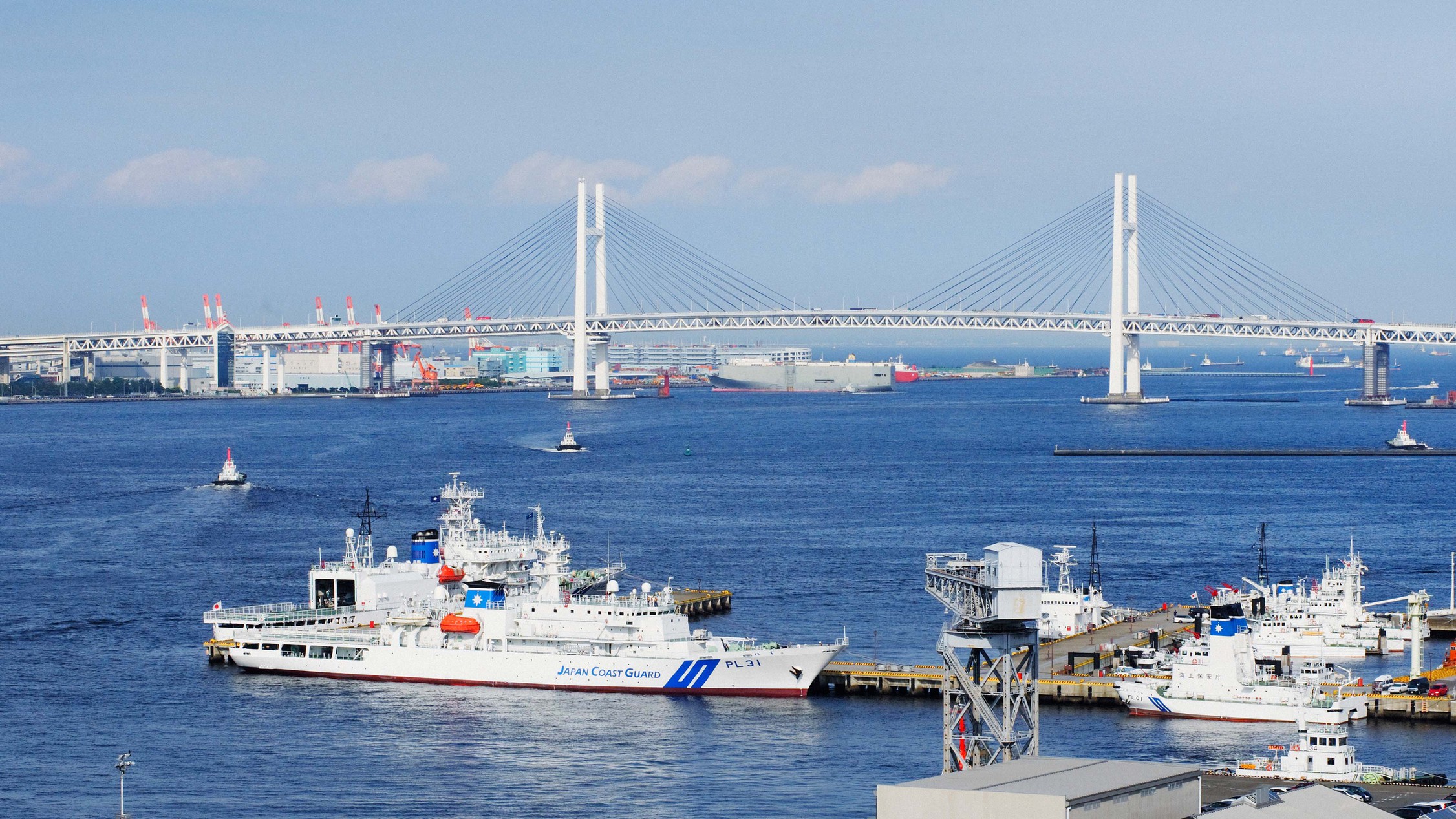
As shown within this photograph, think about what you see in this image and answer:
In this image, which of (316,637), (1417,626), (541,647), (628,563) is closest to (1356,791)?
(1417,626)

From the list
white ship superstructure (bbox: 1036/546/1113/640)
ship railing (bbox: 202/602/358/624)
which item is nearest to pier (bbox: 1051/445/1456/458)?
white ship superstructure (bbox: 1036/546/1113/640)

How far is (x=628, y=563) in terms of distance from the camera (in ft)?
141

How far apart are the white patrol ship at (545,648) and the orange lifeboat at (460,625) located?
0.02 metres

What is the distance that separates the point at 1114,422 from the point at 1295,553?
54.6 meters

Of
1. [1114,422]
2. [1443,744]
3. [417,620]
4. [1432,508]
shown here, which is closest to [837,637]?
[417,620]

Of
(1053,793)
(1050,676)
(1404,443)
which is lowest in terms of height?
(1050,676)

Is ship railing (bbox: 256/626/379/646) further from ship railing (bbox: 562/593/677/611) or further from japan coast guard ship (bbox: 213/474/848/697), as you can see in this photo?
ship railing (bbox: 562/593/677/611)

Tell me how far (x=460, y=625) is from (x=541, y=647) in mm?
1515

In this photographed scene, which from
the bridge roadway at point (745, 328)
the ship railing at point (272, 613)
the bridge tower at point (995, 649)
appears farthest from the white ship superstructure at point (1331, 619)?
the bridge roadway at point (745, 328)

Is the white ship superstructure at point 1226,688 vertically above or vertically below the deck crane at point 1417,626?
below

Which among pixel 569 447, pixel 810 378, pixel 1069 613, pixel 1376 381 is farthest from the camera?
pixel 810 378

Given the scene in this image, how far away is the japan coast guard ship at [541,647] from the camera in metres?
29.8

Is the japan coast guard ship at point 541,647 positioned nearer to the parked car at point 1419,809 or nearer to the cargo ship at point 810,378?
the parked car at point 1419,809

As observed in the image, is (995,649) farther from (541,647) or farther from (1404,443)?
(1404,443)
